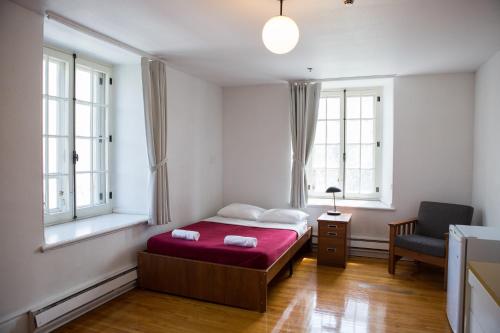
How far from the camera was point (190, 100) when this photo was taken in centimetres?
424

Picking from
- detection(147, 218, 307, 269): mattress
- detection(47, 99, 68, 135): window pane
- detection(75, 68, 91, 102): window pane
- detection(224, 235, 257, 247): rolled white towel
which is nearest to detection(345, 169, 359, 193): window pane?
detection(147, 218, 307, 269): mattress

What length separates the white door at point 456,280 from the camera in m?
2.32

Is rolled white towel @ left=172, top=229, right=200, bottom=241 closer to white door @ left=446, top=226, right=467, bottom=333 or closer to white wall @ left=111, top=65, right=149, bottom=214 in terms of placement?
white wall @ left=111, top=65, right=149, bottom=214

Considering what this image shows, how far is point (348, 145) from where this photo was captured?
489 cm

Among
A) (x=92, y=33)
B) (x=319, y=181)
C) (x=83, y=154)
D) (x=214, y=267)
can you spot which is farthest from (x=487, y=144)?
(x=83, y=154)

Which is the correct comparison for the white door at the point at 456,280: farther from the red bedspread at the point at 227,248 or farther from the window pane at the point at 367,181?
the window pane at the point at 367,181

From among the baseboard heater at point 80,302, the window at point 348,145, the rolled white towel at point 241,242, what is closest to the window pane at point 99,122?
the baseboard heater at point 80,302

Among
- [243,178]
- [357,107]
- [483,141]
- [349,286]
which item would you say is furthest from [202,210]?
[483,141]

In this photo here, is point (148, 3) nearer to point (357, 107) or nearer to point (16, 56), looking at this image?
point (16, 56)

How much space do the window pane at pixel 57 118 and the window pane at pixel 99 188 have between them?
643 mm

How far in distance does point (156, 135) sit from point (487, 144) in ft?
11.9

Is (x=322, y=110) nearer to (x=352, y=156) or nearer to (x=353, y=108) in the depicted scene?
(x=353, y=108)

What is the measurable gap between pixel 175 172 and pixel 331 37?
2.33 metres

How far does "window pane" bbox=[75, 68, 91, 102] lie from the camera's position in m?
3.29
